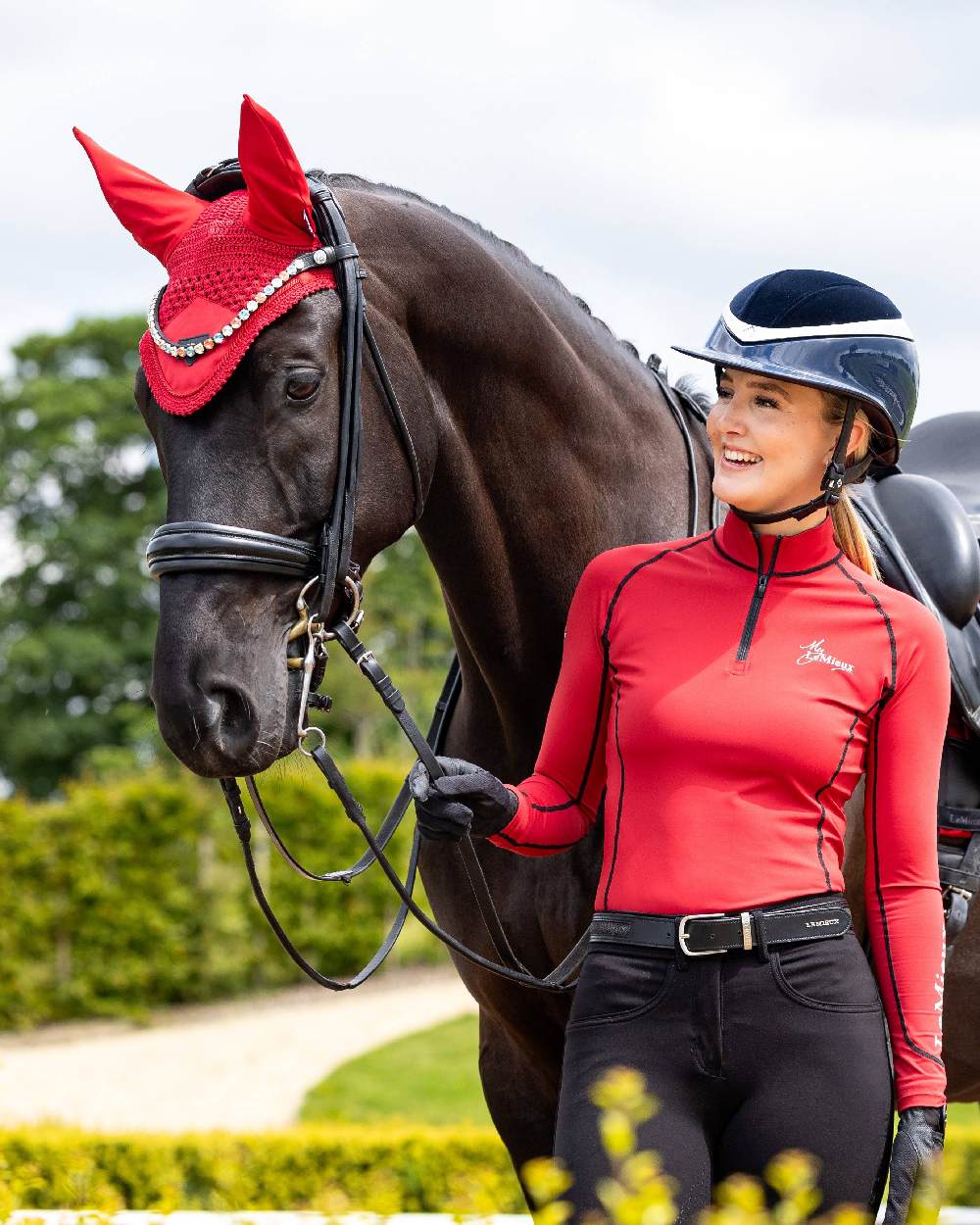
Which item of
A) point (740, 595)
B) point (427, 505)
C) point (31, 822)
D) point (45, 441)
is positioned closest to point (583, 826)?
point (740, 595)

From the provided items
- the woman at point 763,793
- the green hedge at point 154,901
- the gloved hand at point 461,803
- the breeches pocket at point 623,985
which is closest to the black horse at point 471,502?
the gloved hand at point 461,803

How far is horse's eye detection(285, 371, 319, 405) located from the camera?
2.44m

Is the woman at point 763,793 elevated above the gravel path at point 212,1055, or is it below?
above

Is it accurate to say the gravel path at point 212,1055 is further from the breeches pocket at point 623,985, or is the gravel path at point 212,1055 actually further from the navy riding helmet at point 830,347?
the navy riding helmet at point 830,347

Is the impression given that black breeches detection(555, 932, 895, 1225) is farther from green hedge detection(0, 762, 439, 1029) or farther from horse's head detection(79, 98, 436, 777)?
green hedge detection(0, 762, 439, 1029)

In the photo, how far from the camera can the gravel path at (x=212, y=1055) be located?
40.2 feet

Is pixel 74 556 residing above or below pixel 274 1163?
below

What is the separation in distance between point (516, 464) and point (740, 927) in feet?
3.51

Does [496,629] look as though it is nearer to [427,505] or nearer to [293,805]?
[427,505]

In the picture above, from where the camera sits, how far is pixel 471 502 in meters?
2.82

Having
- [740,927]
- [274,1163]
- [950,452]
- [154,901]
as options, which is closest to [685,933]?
[740,927]

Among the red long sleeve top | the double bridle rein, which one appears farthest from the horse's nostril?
the red long sleeve top

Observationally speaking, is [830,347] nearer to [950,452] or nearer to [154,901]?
[950,452]

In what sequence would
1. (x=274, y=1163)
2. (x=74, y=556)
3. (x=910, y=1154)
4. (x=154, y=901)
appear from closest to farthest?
(x=910, y=1154), (x=274, y=1163), (x=154, y=901), (x=74, y=556)
